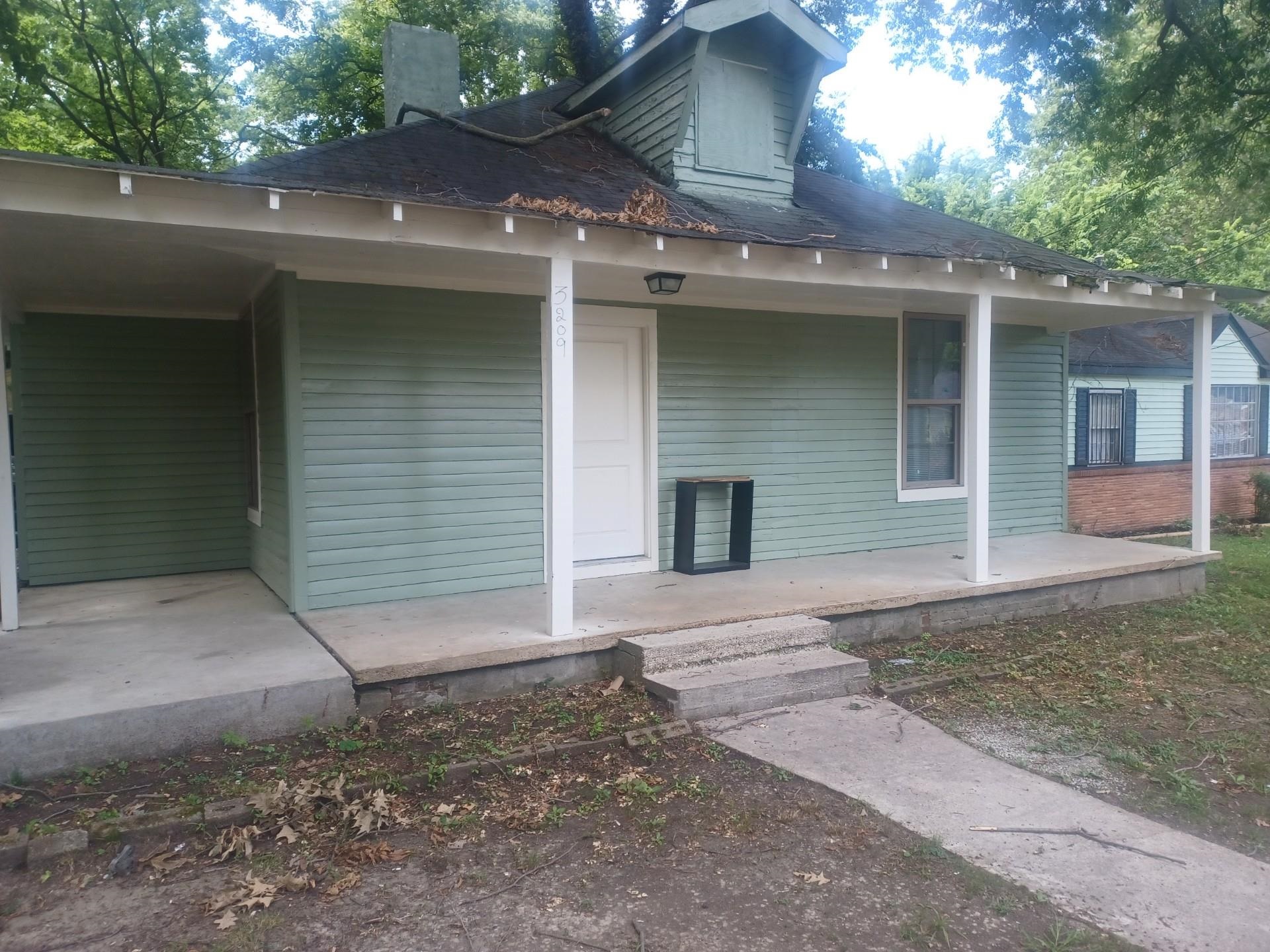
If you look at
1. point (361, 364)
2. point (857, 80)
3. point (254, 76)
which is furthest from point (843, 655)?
point (254, 76)

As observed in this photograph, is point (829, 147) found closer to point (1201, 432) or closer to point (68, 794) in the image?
point (1201, 432)

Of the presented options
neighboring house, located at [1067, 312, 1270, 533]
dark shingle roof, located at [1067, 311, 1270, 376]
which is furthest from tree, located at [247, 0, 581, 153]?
neighboring house, located at [1067, 312, 1270, 533]

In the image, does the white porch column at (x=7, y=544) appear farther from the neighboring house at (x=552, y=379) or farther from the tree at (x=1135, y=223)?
the tree at (x=1135, y=223)

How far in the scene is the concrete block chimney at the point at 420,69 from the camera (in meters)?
8.10

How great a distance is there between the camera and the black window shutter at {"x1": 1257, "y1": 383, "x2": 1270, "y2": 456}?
15.8m

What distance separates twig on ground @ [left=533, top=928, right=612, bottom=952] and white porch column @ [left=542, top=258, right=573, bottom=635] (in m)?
2.35

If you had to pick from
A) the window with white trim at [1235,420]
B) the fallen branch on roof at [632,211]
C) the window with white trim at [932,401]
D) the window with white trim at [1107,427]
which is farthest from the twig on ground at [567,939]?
the window with white trim at [1235,420]

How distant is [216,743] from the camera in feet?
13.0

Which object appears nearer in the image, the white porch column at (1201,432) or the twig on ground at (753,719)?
the twig on ground at (753,719)

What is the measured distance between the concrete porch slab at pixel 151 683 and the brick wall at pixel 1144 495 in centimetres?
1107

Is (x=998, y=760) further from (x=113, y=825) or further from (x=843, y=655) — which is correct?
(x=113, y=825)

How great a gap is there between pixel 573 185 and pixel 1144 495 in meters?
11.0

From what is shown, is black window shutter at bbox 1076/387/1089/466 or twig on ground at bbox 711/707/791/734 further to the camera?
black window shutter at bbox 1076/387/1089/466

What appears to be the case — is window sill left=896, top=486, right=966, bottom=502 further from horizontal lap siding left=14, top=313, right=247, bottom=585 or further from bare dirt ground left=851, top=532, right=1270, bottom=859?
horizontal lap siding left=14, top=313, right=247, bottom=585
